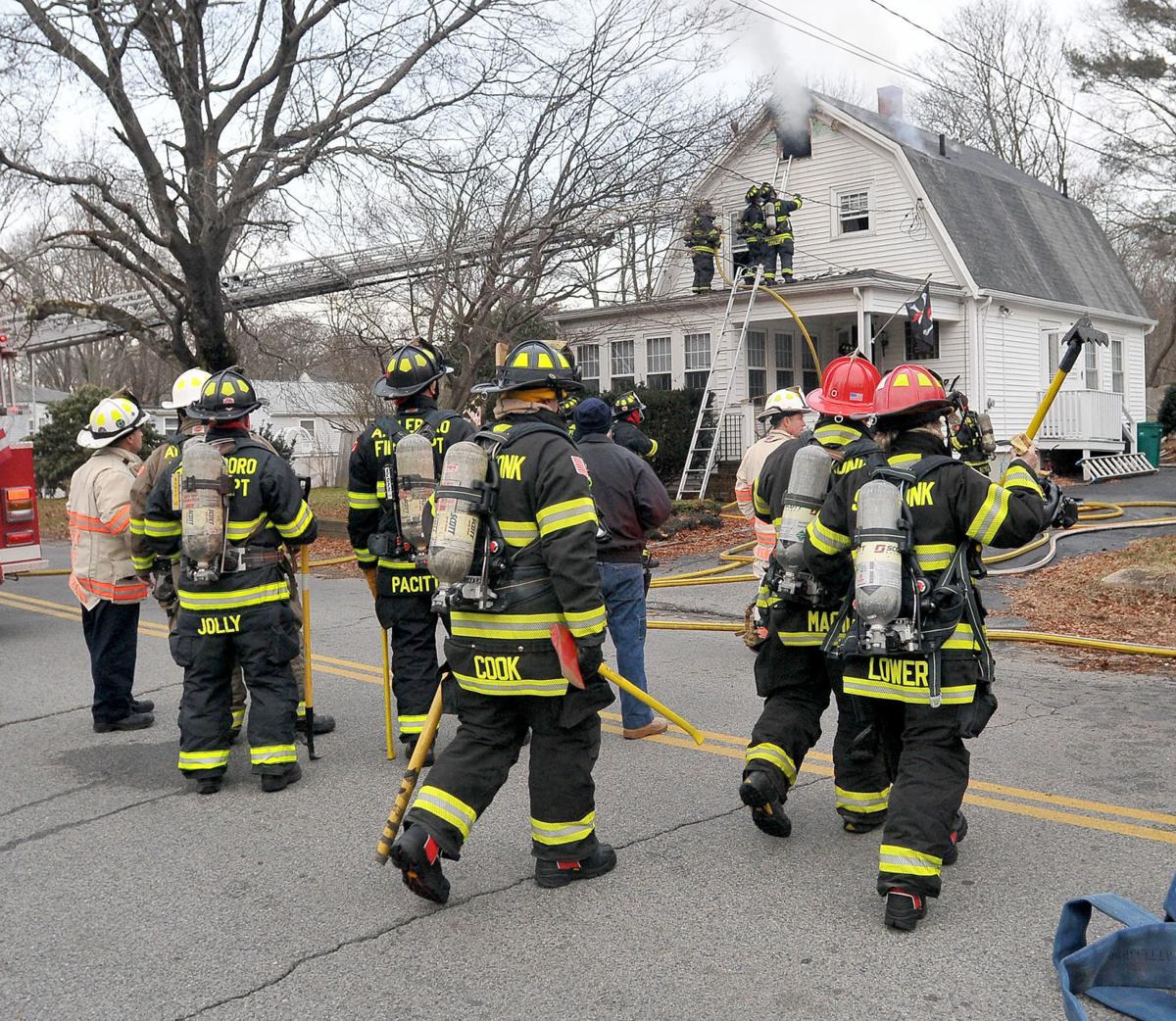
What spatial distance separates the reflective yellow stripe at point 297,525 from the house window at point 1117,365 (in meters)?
23.8

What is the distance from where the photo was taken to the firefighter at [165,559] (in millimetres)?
5879

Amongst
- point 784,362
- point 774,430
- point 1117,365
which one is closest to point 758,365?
point 784,362

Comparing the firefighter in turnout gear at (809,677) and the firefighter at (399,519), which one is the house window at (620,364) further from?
the firefighter in turnout gear at (809,677)

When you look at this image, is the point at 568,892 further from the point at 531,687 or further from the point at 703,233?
the point at 703,233

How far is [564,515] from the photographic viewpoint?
399 centimetres

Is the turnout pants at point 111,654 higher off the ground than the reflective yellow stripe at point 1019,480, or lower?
lower

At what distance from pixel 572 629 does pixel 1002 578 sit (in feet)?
27.1

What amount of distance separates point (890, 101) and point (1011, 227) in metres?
4.27

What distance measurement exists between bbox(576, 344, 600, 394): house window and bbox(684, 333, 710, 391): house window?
229 centimetres

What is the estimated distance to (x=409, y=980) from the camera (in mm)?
3451

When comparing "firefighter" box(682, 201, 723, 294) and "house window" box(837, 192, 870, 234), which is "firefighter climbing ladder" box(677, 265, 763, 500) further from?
"house window" box(837, 192, 870, 234)

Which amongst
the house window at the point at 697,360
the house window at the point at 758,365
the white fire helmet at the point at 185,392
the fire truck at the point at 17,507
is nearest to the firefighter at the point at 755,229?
the house window at the point at 758,365

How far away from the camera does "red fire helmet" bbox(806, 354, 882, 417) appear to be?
4.61 meters

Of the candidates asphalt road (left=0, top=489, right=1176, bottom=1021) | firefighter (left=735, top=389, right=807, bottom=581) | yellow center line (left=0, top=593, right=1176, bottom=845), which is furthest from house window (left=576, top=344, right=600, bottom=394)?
asphalt road (left=0, top=489, right=1176, bottom=1021)
